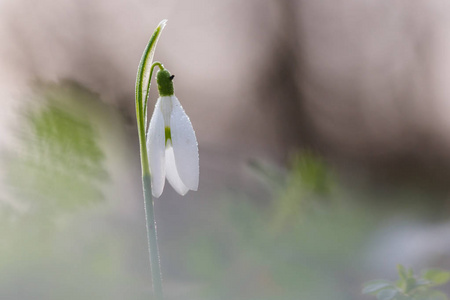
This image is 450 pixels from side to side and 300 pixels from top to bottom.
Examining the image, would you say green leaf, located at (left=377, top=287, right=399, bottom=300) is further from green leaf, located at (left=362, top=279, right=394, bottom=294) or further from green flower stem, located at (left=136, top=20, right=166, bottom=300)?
green flower stem, located at (left=136, top=20, right=166, bottom=300)

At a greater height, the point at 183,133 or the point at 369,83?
the point at 369,83

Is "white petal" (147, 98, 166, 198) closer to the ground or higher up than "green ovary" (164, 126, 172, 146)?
closer to the ground

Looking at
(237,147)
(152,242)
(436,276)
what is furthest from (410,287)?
(237,147)

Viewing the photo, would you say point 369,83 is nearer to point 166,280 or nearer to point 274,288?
point 166,280

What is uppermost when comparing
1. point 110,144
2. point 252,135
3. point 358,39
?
point 358,39

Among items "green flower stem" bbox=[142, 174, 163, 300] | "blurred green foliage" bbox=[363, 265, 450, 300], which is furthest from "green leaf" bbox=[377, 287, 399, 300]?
"green flower stem" bbox=[142, 174, 163, 300]

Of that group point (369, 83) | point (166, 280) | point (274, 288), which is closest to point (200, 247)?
point (274, 288)

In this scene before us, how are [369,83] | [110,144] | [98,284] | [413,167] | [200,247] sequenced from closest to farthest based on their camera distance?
[98,284] < [200,247] < [110,144] < [413,167] < [369,83]

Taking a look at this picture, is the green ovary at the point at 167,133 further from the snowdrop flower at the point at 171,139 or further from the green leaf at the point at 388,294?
the green leaf at the point at 388,294
